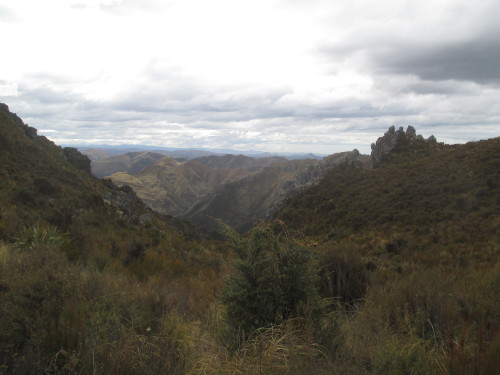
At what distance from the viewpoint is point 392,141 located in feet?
154

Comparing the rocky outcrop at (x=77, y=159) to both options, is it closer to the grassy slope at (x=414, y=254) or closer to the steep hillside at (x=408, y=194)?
the steep hillside at (x=408, y=194)

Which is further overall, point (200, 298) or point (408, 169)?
point (408, 169)

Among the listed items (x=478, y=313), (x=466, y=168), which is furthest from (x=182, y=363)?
(x=466, y=168)

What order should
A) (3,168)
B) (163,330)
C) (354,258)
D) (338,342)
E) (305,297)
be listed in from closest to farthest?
(338,342), (163,330), (305,297), (354,258), (3,168)

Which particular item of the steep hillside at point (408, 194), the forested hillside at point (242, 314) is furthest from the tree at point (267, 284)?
the steep hillside at point (408, 194)

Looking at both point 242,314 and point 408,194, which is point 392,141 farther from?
point 242,314

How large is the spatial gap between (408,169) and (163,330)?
122 feet

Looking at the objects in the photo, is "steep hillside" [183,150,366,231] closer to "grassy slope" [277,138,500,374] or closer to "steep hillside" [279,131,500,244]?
"steep hillside" [279,131,500,244]

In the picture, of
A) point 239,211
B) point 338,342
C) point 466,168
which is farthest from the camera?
point 239,211

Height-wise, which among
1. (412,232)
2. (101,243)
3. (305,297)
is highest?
(305,297)

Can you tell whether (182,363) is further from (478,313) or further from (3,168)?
(3,168)

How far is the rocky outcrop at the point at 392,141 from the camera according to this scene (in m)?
45.6

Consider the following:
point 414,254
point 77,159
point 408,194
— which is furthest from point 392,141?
point 77,159

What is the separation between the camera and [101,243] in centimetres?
1150
